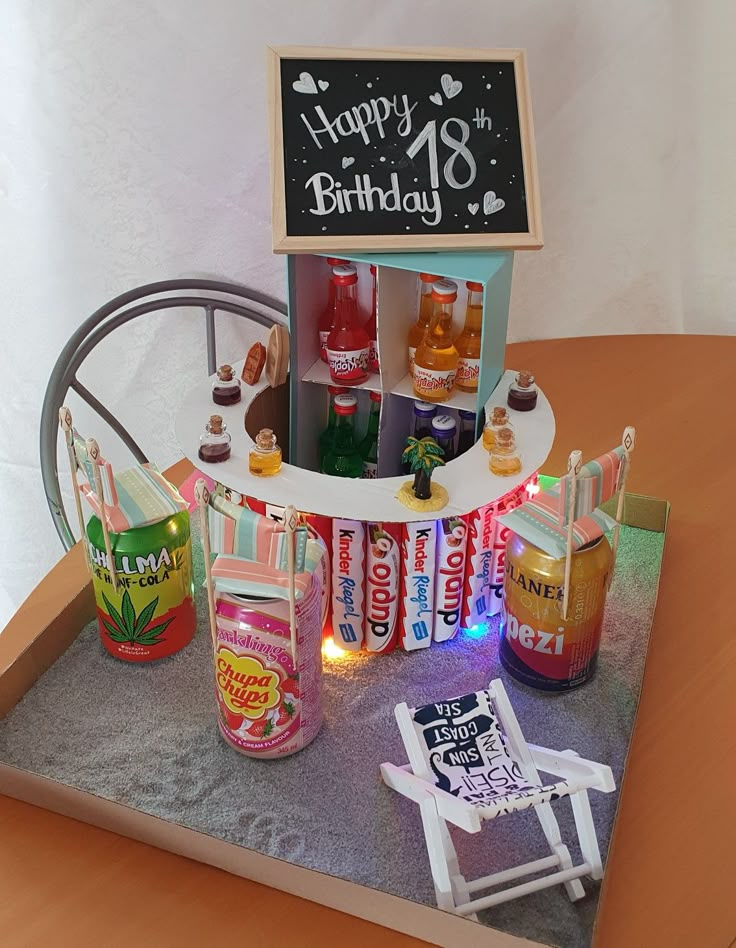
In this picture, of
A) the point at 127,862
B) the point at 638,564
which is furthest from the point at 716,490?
the point at 127,862

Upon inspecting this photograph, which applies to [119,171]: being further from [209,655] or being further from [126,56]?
[209,655]

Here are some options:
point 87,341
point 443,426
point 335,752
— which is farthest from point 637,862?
point 87,341

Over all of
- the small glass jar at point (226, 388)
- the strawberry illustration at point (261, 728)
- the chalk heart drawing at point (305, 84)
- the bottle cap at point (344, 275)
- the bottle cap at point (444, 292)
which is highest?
the chalk heart drawing at point (305, 84)

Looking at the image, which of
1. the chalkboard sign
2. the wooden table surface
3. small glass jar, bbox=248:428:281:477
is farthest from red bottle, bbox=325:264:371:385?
the wooden table surface

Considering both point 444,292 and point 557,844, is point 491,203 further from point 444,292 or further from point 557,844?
point 557,844

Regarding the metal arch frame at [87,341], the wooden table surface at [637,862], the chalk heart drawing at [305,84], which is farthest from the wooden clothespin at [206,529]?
the metal arch frame at [87,341]

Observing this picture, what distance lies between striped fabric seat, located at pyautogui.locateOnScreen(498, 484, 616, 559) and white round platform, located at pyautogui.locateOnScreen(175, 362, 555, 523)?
0.05 metres

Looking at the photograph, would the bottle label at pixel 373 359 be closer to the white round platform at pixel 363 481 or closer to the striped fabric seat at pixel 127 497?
the white round platform at pixel 363 481

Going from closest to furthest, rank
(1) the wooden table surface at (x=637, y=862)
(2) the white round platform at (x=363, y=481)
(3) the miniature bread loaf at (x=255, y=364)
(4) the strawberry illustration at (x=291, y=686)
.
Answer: (1) the wooden table surface at (x=637, y=862), (4) the strawberry illustration at (x=291, y=686), (2) the white round platform at (x=363, y=481), (3) the miniature bread loaf at (x=255, y=364)

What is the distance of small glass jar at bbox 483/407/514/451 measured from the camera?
1244 mm

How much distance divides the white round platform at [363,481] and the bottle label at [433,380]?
7 centimetres

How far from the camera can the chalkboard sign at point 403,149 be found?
1271 millimetres

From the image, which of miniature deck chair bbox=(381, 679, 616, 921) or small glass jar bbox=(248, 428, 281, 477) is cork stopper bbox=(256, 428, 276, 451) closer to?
small glass jar bbox=(248, 428, 281, 477)

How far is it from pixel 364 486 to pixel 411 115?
0.51 meters
